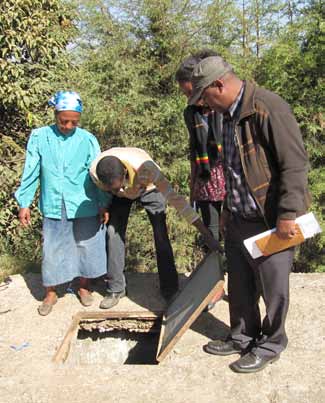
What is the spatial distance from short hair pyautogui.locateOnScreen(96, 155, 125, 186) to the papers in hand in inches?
46.8

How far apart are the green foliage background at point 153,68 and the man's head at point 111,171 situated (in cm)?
268

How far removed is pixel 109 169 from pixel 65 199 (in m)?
0.62

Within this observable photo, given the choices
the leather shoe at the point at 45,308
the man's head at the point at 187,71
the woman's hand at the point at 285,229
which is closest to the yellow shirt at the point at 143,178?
the man's head at the point at 187,71

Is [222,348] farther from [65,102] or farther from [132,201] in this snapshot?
[65,102]

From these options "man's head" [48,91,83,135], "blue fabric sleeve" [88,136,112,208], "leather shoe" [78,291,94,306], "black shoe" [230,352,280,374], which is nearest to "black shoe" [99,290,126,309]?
"leather shoe" [78,291,94,306]

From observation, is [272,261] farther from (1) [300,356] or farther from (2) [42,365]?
(2) [42,365]

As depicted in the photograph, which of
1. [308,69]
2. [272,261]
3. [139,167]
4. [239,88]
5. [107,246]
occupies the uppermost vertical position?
[308,69]

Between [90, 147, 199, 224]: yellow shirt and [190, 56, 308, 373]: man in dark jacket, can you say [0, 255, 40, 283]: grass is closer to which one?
[90, 147, 199, 224]: yellow shirt

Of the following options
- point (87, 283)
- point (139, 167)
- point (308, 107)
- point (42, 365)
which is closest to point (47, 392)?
point (42, 365)

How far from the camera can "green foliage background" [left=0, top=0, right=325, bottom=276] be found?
611 cm

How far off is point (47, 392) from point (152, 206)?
1673 mm

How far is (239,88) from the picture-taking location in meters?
2.65

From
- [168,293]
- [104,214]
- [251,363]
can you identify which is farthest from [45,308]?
[251,363]

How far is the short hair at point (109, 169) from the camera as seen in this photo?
3457 millimetres
